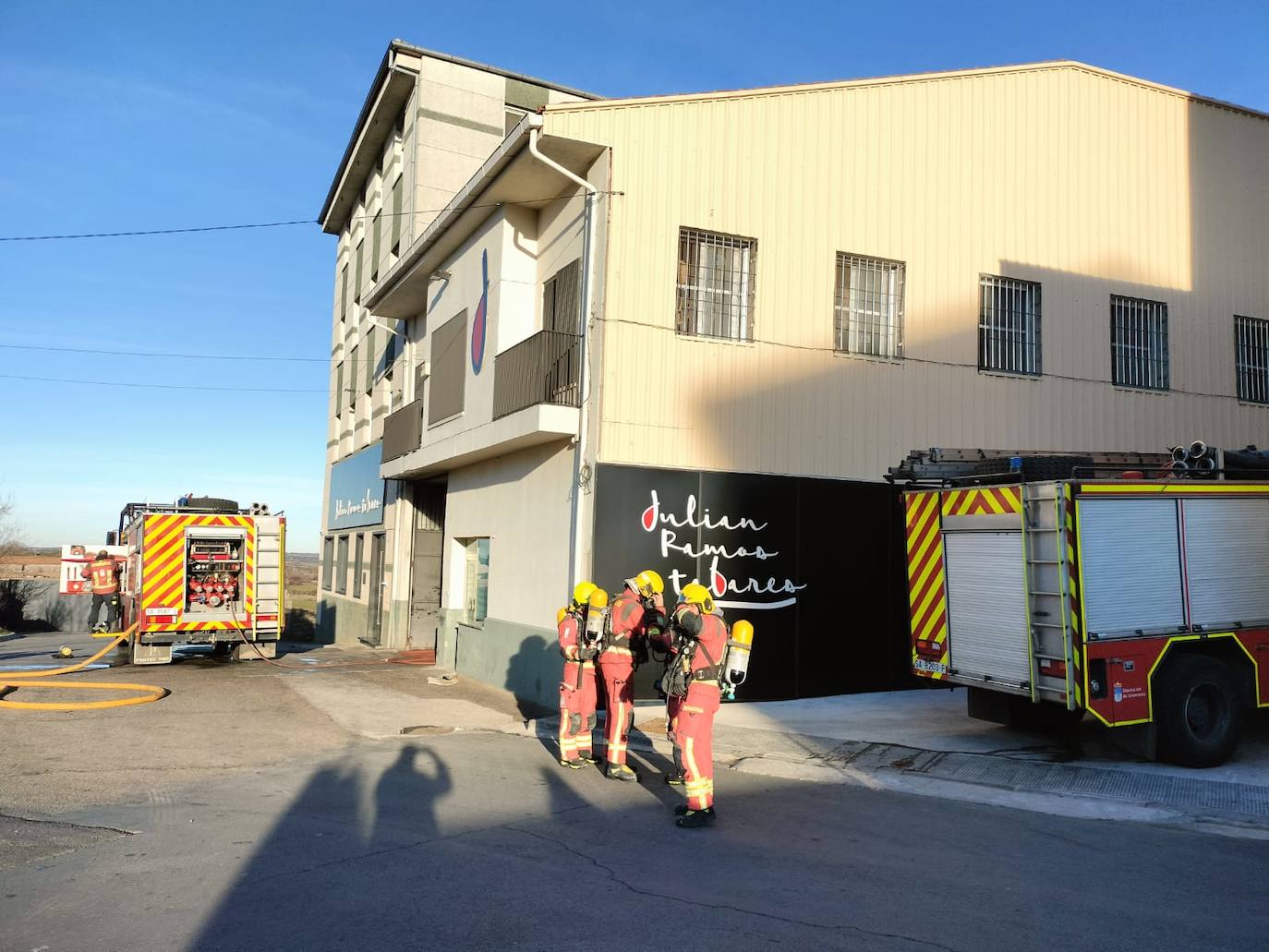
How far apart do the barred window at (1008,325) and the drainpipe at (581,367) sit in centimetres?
610

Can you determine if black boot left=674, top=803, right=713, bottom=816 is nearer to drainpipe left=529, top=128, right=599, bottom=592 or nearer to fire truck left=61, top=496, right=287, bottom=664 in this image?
drainpipe left=529, top=128, right=599, bottom=592

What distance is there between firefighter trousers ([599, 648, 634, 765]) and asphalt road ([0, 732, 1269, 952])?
0.37 meters

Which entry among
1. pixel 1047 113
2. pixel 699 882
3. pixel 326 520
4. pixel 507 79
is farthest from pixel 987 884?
pixel 326 520

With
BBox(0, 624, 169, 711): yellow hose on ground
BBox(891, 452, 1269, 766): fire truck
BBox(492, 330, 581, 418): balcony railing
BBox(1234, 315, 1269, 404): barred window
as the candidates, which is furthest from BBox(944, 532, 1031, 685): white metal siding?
BBox(0, 624, 169, 711): yellow hose on ground

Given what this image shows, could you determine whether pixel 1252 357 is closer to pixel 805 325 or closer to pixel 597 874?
pixel 805 325

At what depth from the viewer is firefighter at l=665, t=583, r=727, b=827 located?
705 cm

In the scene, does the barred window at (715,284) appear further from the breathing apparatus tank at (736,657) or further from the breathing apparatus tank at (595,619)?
the breathing apparatus tank at (736,657)

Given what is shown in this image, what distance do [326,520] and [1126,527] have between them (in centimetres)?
2655

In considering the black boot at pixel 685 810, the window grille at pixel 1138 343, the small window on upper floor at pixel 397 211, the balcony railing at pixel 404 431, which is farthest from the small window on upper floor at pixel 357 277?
the black boot at pixel 685 810

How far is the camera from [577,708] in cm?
920

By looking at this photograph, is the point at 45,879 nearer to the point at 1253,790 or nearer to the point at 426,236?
the point at 1253,790

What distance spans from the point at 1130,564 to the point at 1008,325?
22.8 feet

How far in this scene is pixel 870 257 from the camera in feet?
47.0

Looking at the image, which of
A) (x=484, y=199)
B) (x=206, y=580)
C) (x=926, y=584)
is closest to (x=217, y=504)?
(x=206, y=580)
